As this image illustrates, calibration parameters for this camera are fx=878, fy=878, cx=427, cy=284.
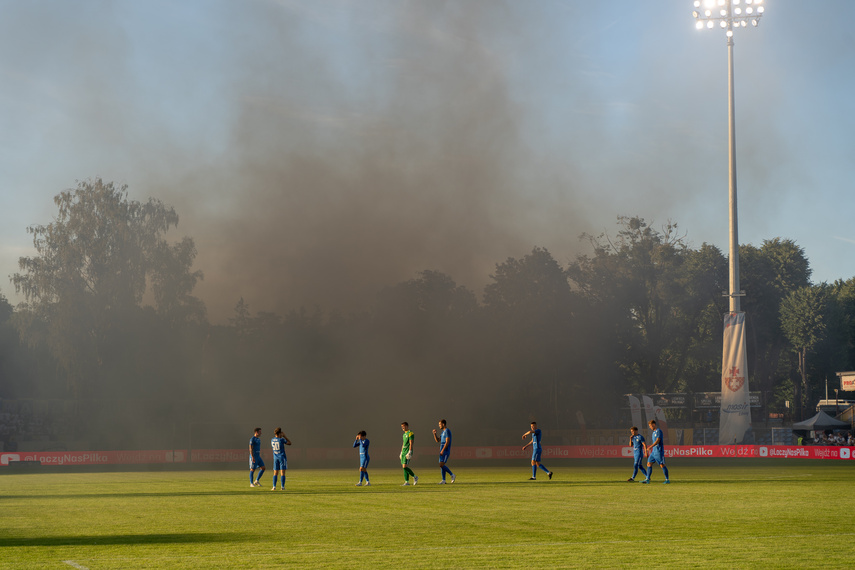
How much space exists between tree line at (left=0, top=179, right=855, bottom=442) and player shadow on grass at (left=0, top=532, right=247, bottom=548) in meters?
52.3

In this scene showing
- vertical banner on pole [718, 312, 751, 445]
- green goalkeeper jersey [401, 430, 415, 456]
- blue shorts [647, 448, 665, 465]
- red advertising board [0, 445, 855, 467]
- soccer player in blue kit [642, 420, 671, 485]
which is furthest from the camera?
vertical banner on pole [718, 312, 751, 445]

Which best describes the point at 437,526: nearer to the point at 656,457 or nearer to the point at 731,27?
the point at 656,457

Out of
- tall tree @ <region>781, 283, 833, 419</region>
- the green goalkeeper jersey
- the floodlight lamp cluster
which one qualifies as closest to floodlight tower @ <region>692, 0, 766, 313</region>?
the floodlight lamp cluster

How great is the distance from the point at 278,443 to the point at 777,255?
7599cm

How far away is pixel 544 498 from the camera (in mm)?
21703

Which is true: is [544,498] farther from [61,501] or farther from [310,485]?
[61,501]

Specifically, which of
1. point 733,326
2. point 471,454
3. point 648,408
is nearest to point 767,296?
point 648,408

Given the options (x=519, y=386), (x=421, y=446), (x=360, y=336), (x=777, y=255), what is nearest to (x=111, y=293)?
(x=360, y=336)

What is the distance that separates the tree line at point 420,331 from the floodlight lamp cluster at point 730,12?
24215 millimetres

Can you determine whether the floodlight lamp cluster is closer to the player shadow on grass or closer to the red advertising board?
the red advertising board

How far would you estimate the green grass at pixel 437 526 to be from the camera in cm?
1154

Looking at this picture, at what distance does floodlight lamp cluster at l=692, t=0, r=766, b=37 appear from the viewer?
52406mm

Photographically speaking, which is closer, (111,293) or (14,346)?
(111,293)

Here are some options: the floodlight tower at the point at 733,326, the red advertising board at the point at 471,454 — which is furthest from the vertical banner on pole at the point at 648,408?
the floodlight tower at the point at 733,326
